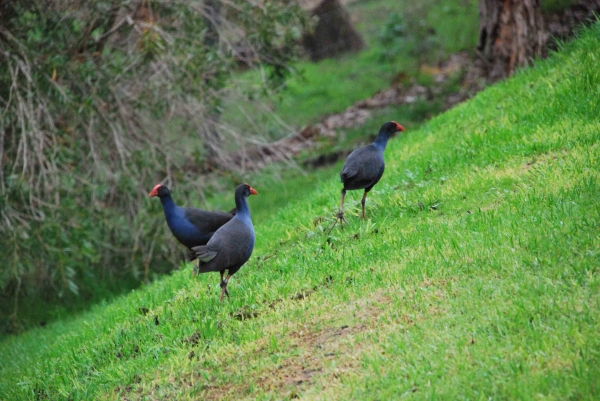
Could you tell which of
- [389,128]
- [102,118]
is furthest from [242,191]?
[102,118]

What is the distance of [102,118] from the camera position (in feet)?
39.9

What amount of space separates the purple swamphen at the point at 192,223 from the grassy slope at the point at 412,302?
0.60 metres

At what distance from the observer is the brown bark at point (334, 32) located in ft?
82.1

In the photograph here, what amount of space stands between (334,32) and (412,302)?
67.4 feet

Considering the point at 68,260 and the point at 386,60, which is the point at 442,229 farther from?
the point at 386,60

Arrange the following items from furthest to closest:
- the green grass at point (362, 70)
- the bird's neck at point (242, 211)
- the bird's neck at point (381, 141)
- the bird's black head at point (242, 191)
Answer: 1. the green grass at point (362, 70)
2. the bird's neck at point (381, 141)
3. the bird's black head at point (242, 191)
4. the bird's neck at point (242, 211)

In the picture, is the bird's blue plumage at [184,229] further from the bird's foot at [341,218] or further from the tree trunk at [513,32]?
the tree trunk at [513,32]

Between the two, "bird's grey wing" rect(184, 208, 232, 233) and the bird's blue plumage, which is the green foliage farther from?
"bird's grey wing" rect(184, 208, 232, 233)

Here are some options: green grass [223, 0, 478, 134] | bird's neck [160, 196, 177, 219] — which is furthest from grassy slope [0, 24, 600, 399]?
green grass [223, 0, 478, 134]

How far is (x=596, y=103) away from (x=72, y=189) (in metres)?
8.47

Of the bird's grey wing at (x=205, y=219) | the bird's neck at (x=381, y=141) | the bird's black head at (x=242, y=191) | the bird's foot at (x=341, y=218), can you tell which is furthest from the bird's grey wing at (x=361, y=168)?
the bird's grey wing at (x=205, y=219)

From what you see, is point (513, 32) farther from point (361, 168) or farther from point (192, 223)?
point (192, 223)

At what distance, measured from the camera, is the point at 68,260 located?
10.6 metres

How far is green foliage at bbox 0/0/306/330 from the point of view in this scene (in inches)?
427
